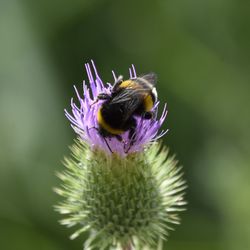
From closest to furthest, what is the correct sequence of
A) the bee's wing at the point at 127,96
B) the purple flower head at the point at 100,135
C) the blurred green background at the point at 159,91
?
the bee's wing at the point at 127,96
the purple flower head at the point at 100,135
the blurred green background at the point at 159,91

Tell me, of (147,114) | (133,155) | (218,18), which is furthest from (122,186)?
(218,18)

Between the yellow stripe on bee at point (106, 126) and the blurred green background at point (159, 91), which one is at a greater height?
the blurred green background at point (159, 91)

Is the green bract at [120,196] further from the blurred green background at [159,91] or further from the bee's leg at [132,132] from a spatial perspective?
the blurred green background at [159,91]

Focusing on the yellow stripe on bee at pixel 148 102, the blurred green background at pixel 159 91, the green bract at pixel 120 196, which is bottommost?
the green bract at pixel 120 196

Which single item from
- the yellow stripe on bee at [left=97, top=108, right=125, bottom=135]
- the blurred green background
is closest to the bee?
the yellow stripe on bee at [left=97, top=108, right=125, bottom=135]

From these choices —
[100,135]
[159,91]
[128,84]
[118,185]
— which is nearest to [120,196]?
[118,185]

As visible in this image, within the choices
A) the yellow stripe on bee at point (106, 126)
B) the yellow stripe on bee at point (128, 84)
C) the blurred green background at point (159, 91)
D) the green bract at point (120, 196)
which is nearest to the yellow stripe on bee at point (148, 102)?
the yellow stripe on bee at point (128, 84)

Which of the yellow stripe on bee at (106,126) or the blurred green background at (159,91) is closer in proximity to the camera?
the yellow stripe on bee at (106,126)

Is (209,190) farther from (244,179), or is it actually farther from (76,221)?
(76,221)

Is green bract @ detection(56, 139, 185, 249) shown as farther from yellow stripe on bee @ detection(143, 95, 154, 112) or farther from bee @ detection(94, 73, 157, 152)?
yellow stripe on bee @ detection(143, 95, 154, 112)
